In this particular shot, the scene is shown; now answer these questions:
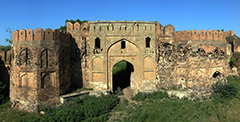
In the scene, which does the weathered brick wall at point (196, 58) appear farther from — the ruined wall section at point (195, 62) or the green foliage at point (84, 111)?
the green foliage at point (84, 111)

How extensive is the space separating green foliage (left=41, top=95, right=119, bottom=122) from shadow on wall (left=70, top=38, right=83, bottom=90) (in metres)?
1.81

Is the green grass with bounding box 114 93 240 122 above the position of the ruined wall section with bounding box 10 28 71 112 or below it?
below

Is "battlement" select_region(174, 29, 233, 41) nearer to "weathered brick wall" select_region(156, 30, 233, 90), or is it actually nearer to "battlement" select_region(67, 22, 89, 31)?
"weathered brick wall" select_region(156, 30, 233, 90)

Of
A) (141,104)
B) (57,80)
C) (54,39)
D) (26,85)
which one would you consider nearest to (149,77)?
(141,104)

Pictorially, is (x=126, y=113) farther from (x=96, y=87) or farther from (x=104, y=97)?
(x=96, y=87)

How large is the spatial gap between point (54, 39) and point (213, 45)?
11299 millimetres

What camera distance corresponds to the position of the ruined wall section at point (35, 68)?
8.78m

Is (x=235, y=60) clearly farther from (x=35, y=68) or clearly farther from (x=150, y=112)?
(x=35, y=68)

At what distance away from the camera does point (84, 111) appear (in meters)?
8.12

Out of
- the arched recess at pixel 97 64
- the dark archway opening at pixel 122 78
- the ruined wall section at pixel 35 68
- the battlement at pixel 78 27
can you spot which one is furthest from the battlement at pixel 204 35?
the ruined wall section at pixel 35 68

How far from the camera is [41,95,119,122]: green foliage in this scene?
24.4 feet

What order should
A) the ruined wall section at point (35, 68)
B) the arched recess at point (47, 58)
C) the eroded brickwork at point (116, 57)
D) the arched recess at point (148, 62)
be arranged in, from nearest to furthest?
the ruined wall section at point (35, 68)
the arched recess at point (47, 58)
the eroded brickwork at point (116, 57)
the arched recess at point (148, 62)

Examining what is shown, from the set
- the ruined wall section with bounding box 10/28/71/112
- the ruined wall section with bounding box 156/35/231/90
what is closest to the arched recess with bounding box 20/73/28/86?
the ruined wall section with bounding box 10/28/71/112

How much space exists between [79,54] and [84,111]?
15.6ft
